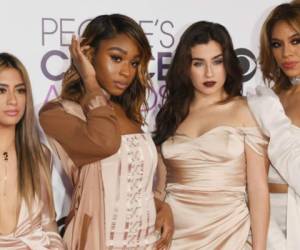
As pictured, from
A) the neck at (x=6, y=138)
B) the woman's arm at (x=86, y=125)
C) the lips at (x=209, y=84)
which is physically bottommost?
the neck at (x=6, y=138)

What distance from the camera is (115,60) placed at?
6.60 feet

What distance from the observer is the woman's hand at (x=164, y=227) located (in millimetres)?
2094

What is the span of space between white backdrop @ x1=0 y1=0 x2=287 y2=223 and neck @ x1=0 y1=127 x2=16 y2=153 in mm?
417

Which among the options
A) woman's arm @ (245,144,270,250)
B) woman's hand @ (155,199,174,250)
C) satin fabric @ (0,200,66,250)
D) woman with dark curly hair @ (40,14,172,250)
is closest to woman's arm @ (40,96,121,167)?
woman with dark curly hair @ (40,14,172,250)

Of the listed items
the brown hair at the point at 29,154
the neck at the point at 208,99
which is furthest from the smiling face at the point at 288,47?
the brown hair at the point at 29,154

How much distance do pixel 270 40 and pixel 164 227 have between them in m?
0.82

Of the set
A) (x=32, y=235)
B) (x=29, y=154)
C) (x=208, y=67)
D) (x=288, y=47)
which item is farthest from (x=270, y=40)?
(x=32, y=235)

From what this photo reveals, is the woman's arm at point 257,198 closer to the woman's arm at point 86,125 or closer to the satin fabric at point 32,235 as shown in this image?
the woman's arm at point 86,125

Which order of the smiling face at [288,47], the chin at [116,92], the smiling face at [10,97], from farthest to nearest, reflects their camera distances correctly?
the smiling face at [288,47], the chin at [116,92], the smiling face at [10,97]

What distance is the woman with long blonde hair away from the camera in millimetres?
1921

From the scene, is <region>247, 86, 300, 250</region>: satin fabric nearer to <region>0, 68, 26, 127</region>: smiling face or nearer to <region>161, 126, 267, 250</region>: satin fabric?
<region>161, 126, 267, 250</region>: satin fabric

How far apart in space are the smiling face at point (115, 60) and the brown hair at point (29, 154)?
0.23m

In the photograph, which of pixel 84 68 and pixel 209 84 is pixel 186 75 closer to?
pixel 209 84

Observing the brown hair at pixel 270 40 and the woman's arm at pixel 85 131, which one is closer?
the woman's arm at pixel 85 131
